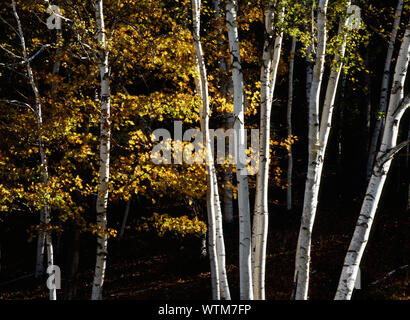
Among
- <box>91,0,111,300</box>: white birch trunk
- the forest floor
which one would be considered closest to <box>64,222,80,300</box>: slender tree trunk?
the forest floor

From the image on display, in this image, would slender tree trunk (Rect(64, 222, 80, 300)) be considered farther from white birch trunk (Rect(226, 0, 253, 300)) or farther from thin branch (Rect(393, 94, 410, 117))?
thin branch (Rect(393, 94, 410, 117))

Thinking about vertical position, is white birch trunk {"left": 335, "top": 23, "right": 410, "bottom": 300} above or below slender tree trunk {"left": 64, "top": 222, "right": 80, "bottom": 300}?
above

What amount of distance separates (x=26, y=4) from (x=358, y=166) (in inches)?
561

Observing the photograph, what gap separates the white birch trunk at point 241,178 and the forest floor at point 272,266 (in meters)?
3.97

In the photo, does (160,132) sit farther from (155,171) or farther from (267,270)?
(267,270)

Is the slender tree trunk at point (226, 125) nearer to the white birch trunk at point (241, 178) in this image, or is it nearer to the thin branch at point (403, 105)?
the white birch trunk at point (241, 178)

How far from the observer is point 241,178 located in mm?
5848

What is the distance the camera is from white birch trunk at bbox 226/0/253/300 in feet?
18.8

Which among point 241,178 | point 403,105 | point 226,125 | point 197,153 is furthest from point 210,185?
point 226,125

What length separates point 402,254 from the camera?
10312 millimetres

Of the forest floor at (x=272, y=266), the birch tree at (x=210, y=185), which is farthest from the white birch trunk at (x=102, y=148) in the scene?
the forest floor at (x=272, y=266)

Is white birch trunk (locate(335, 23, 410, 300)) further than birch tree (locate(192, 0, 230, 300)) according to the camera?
No

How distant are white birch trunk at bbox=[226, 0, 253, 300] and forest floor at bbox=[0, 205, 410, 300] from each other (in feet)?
→ 13.0

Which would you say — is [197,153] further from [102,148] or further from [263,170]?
[263,170]
